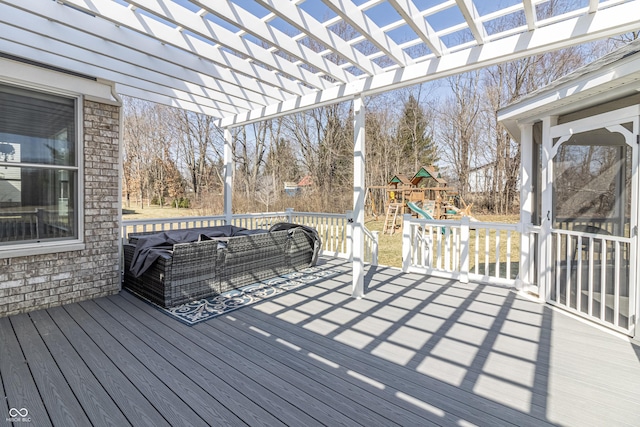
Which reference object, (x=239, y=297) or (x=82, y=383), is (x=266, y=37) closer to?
(x=239, y=297)

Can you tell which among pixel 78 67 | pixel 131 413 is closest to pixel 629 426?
pixel 131 413

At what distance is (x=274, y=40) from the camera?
10.4 ft

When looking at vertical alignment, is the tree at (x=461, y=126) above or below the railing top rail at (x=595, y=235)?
above

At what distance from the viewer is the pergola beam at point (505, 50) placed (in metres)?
2.51

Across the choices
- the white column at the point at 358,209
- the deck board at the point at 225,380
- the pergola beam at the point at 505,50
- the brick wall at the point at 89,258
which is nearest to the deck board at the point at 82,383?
the deck board at the point at 225,380

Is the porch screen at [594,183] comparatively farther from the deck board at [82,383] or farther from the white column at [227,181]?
the white column at [227,181]

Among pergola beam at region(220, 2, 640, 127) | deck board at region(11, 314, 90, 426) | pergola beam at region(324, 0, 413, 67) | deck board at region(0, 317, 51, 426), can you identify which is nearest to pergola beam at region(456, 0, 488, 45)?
pergola beam at region(220, 2, 640, 127)

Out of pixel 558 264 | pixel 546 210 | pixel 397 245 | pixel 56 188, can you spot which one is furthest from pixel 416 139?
pixel 56 188

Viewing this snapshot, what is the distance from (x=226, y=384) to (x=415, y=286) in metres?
3.04

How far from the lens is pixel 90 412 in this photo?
1.92m

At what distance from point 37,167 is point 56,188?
28 centimetres

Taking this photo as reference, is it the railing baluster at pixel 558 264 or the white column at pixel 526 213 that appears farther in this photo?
the white column at pixel 526 213

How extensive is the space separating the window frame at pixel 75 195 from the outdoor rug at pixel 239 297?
3.25 feet

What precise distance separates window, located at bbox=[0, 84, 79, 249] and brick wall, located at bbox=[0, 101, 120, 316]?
16 cm
